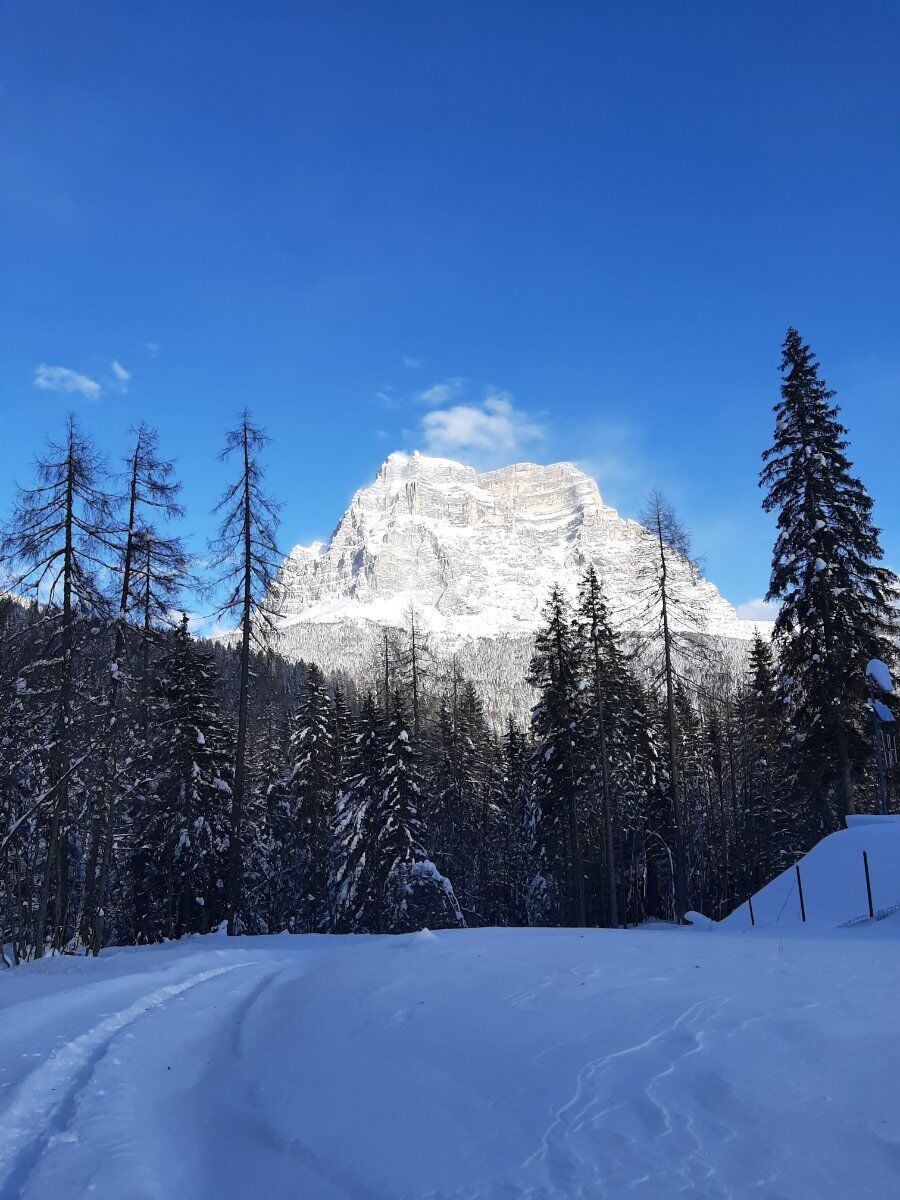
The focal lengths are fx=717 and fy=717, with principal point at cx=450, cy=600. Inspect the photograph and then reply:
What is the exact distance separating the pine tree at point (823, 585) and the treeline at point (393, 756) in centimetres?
6

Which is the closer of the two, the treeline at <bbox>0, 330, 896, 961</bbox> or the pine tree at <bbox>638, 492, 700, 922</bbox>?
the treeline at <bbox>0, 330, 896, 961</bbox>

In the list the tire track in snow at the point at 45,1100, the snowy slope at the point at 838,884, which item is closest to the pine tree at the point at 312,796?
the snowy slope at the point at 838,884

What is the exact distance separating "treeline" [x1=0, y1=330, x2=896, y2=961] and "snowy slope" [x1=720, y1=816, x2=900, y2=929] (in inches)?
184

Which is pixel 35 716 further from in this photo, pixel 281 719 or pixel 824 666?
pixel 281 719

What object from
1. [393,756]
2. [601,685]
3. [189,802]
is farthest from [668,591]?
[189,802]

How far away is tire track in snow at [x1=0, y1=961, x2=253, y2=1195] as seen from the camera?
15.4 feet

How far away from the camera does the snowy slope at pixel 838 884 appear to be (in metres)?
12.6

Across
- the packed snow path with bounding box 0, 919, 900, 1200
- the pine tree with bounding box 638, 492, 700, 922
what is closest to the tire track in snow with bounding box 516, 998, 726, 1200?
the packed snow path with bounding box 0, 919, 900, 1200

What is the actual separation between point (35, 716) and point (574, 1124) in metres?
16.5

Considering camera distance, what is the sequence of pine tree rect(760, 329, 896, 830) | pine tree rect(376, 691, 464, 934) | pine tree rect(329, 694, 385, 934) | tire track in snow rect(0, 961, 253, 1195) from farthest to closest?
pine tree rect(329, 694, 385, 934) < pine tree rect(376, 691, 464, 934) < pine tree rect(760, 329, 896, 830) < tire track in snow rect(0, 961, 253, 1195)

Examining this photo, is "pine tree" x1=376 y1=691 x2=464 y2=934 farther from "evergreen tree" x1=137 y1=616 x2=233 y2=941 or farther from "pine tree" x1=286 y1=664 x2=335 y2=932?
"pine tree" x1=286 y1=664 x2=335 y2=932


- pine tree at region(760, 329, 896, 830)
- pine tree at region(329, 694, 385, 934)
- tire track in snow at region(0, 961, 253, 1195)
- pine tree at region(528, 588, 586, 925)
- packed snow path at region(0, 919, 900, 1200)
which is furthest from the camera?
pine tree at region(329, 694, 385, 934)

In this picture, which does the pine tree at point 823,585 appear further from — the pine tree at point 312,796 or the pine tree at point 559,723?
the pine tree at point 312,796

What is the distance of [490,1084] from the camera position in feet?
16.0
